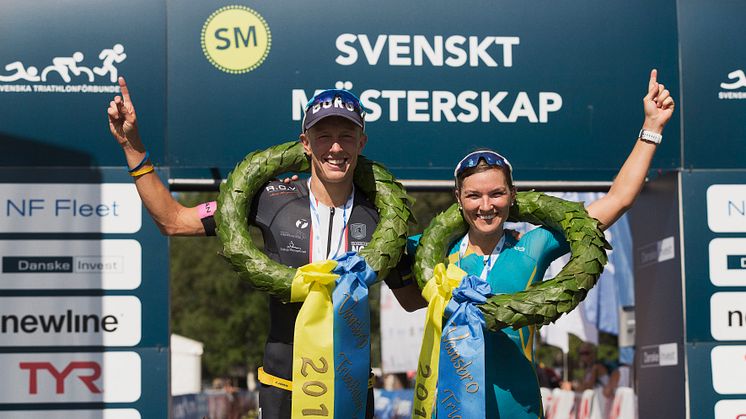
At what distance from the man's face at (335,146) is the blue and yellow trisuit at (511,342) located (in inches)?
24.4

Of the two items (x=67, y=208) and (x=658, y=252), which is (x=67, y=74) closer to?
(x=67, y=208)

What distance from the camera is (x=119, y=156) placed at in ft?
19.3

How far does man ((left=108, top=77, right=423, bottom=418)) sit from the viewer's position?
13.5 ft

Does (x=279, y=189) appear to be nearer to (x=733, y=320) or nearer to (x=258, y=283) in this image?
(x=258, y=283)

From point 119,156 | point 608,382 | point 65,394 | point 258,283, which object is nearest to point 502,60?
point 119,156

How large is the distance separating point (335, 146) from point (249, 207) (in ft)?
1.71

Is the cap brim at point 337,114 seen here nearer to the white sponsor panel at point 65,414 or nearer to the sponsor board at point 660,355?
the white sponsor panel at point 65,414

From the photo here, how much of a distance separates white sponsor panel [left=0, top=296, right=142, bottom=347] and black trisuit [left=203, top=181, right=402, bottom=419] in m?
1.79

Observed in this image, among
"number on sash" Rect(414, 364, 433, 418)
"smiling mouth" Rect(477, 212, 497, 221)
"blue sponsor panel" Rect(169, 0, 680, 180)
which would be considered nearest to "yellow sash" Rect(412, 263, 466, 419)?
"number on sash" Rect(414, 364, 433, 418)

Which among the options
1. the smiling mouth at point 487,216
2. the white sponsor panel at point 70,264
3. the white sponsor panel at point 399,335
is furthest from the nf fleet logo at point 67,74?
the white sponsor panel at point 399,335

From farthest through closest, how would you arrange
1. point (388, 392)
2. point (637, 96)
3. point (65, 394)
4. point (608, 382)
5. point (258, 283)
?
point (388, 392), point (608, 382), point (637, 96), point (65, 394), point (258, 283)

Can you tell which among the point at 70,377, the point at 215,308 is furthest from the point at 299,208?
the point at 215,308

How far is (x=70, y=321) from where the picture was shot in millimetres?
5793

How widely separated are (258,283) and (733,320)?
3.32m
